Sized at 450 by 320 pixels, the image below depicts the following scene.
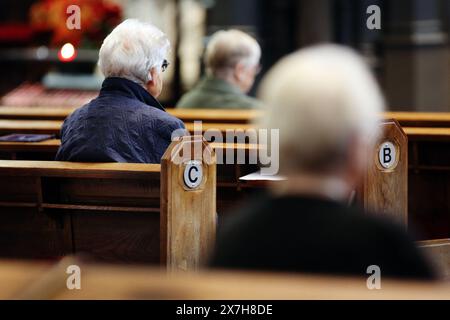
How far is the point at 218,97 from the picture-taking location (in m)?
5.95

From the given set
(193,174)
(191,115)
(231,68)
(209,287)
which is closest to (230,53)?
(231,68)

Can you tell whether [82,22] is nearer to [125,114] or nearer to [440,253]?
[125,114]

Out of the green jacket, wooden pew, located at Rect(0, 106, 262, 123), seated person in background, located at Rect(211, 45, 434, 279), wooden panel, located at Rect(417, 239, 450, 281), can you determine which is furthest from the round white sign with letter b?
the green jacket

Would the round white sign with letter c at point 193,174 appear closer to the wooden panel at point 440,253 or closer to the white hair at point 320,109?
the wooden panel at point 440,253

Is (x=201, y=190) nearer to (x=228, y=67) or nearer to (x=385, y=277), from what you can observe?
(x=385, y=277)

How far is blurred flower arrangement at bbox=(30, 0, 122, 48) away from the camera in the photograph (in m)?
9.30

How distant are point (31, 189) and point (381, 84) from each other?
21.0ft

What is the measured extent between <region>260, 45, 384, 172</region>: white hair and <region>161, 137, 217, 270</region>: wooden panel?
4.19 feet

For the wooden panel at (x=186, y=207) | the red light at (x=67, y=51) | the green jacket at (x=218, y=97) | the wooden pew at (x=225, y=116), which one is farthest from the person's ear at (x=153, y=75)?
the red light at (x=67, y=51)

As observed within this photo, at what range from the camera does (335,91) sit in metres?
1.80

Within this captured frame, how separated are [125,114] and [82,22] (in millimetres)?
5674

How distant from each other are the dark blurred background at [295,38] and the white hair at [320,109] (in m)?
7.42

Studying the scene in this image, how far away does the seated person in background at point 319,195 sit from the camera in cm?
173
